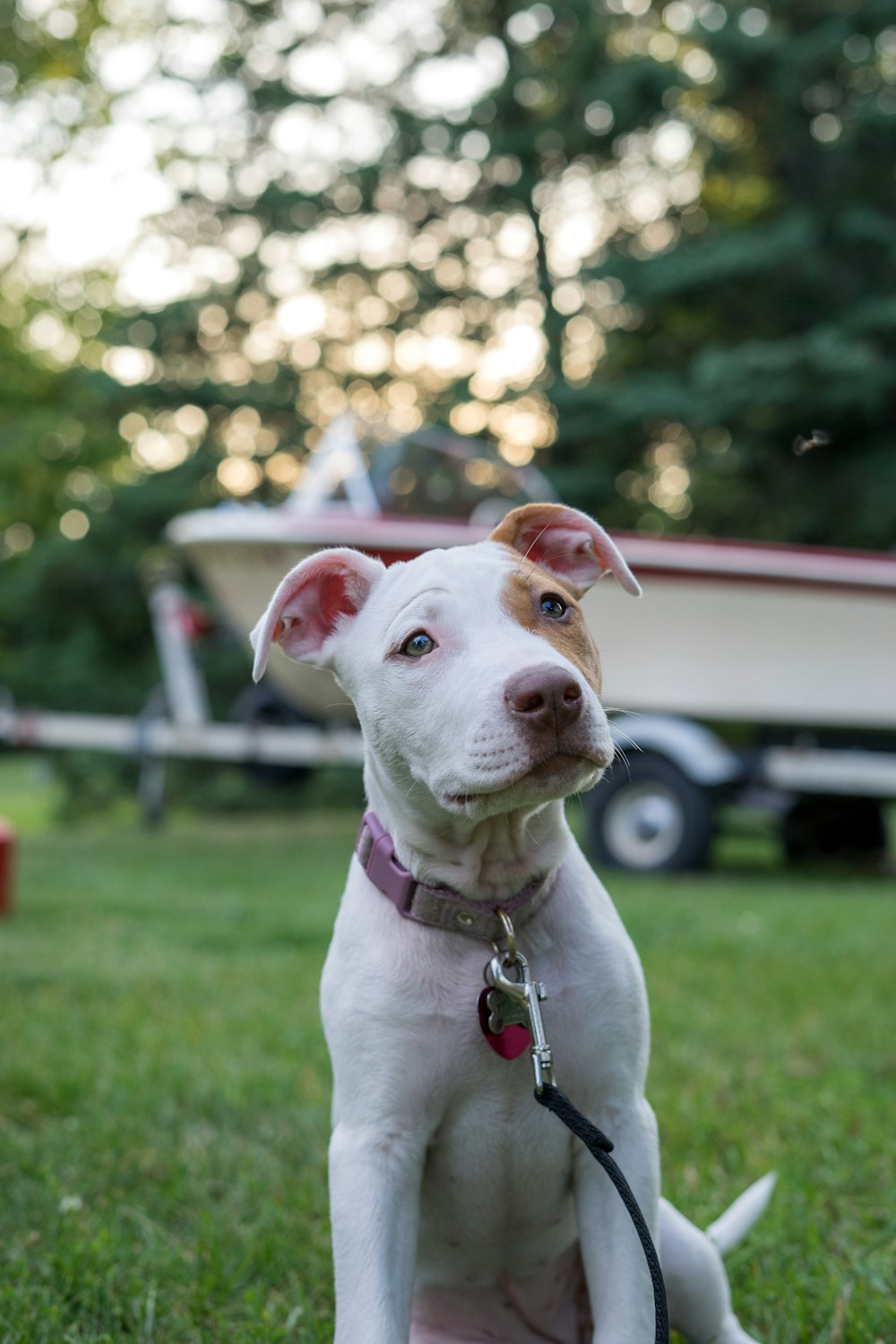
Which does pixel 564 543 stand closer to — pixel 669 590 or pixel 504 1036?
pixel 504 1036

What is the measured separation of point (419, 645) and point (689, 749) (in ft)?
18.9

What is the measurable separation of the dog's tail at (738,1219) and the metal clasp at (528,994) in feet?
2.68

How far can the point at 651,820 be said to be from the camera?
7.61 meters

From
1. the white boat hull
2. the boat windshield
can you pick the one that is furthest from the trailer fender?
the boat windshield

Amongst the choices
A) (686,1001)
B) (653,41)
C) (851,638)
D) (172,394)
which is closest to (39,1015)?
(686,1001)

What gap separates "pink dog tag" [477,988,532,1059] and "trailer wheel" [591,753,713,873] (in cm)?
555

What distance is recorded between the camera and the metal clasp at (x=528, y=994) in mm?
1638

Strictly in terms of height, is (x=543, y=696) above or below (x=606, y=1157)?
above

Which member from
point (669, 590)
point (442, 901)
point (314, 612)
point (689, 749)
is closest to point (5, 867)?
point (689, 749)

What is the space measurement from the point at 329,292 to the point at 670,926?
11.9 metres

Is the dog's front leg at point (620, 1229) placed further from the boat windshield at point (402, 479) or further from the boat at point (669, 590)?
the boat windshield at point (402, 479)

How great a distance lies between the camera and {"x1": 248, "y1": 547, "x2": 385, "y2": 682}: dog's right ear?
194 centimetres

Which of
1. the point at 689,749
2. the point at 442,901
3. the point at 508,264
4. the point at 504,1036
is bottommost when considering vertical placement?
the point at 689,749

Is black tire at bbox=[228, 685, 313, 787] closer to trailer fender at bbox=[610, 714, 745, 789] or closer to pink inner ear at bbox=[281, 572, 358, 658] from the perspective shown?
trailer fender at bbox=[610, 714, 745, 789]
